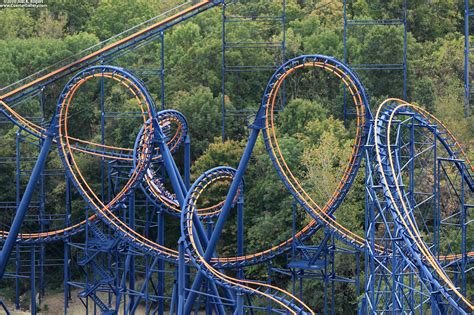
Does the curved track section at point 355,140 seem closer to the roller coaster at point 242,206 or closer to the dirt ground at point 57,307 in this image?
the roller coaster at point 242,206

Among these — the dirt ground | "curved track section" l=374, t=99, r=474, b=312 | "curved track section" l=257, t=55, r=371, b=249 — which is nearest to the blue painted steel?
the dirt ground

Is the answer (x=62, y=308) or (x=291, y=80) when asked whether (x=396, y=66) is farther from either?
(x=62, y=308)

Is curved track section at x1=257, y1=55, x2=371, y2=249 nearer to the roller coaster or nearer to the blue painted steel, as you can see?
the roller coaster

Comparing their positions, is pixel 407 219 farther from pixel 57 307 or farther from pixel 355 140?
pixel 57 307

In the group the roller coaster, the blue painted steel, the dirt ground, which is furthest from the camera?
the dirt ground

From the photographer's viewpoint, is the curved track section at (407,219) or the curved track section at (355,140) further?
the curved track section at (355,140)

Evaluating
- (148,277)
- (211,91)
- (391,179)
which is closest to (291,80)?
(211,91)

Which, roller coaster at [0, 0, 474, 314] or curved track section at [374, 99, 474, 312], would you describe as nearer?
curved track section at [374, 99, 474, 312]

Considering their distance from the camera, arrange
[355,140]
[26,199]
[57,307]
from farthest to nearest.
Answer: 1. [57,307]
2. [26,199]
3. [355,140]

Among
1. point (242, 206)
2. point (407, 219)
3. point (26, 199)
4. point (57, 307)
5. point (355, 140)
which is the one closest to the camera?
point (407, 219)

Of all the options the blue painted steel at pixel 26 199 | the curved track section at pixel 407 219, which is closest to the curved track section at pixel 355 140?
the curved track section at pixel 407 219

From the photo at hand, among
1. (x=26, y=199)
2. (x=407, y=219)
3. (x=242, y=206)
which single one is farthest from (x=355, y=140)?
(x=26, y=199)
